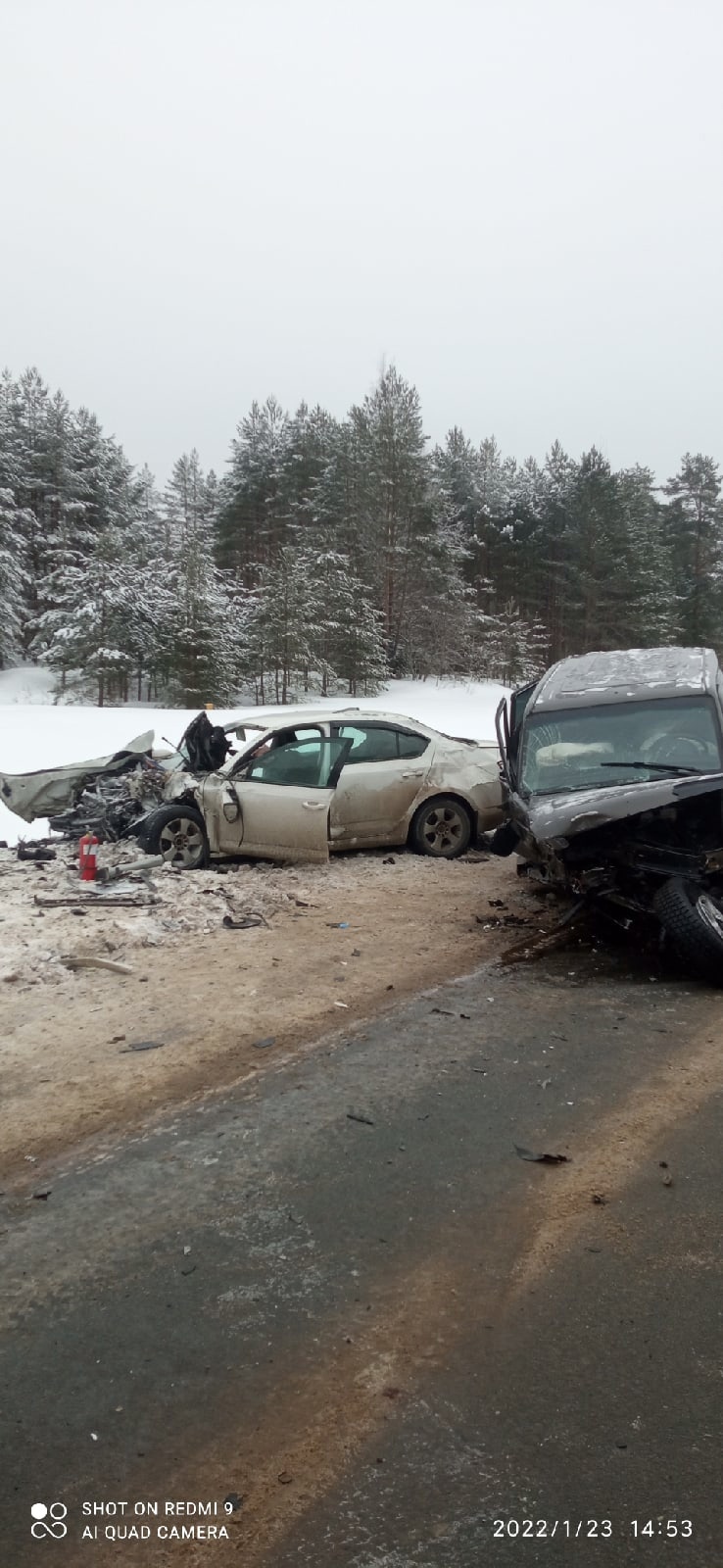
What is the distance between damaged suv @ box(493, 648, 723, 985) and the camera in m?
6.18

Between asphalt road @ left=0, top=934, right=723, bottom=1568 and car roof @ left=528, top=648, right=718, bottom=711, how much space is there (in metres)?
3.70

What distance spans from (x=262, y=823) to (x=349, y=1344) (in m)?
6.57

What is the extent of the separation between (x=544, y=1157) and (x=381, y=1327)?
124 centimetres

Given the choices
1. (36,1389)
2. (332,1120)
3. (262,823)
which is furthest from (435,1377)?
(262,823)

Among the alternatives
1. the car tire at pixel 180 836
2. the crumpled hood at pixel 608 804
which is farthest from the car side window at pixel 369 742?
the crumpled hood at pixel 608 804

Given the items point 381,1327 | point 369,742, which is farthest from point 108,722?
point 381,1327

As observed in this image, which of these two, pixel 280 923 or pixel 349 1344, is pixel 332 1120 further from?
pixel 280 923

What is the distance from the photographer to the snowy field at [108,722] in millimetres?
15250

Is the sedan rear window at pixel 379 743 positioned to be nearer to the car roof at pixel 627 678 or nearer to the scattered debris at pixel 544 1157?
the car roof at pixel 627 678

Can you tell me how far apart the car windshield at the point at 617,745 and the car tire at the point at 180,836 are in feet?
11.7

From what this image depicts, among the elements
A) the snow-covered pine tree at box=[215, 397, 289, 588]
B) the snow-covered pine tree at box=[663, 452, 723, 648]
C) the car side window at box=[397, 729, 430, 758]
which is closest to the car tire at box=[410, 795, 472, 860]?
the car side window at box=[397, 729, 430, 758]

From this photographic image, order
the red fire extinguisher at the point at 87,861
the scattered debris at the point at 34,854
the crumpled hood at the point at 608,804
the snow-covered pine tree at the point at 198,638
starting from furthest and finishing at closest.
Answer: the snow-covered pine tree at the point at 198,638, the scattered debris at the point at 34,854, the red fire extinguisher at the point at 87,861, the crumpled hood at the point at 608,804

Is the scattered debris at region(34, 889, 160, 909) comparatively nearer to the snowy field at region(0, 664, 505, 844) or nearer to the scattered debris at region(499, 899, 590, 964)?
the snowy field at region(0, 664, 505, 844)
